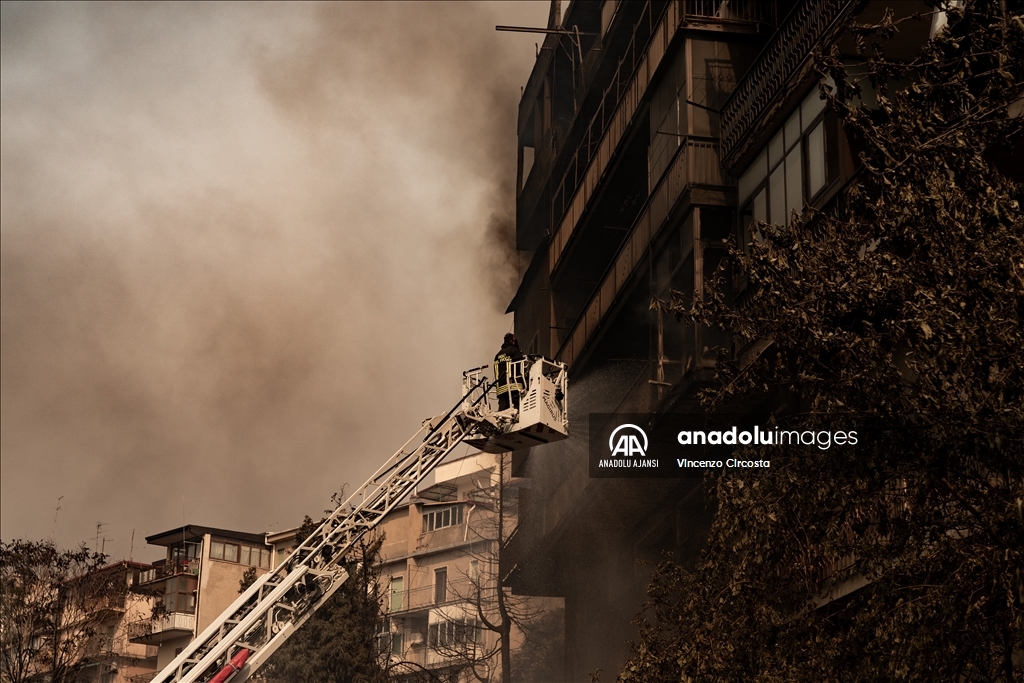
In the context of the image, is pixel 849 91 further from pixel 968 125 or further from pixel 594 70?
pixel 594 70

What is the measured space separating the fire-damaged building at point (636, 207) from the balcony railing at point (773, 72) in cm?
4

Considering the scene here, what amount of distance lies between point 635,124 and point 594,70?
307 inches

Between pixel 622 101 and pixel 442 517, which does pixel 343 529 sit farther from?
pixel 442 517

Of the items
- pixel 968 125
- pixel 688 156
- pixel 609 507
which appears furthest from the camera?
pixel 609 507

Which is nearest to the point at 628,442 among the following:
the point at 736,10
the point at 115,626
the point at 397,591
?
the point at 736,10

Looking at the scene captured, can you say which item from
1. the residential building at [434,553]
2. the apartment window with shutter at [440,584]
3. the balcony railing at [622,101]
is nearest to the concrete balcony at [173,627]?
the residential building at [434,553]

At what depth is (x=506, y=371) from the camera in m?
21.6

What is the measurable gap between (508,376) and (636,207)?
37.1ft

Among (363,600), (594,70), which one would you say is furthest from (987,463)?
(363,600)

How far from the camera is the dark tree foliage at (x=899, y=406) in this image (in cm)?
1003

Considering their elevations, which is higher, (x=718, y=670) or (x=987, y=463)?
(x=987, y=463)

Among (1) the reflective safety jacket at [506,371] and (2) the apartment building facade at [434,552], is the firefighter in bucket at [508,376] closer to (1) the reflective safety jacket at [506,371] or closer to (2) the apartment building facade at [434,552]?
(1) the reflective safety jacket at [506,371]

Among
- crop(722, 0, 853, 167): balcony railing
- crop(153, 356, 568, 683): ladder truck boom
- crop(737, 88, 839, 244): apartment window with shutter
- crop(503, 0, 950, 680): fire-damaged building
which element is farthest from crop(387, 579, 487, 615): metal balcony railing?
crop(737, 88, 839, 244): apartment window with shutter

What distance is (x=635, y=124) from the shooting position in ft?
91.5
